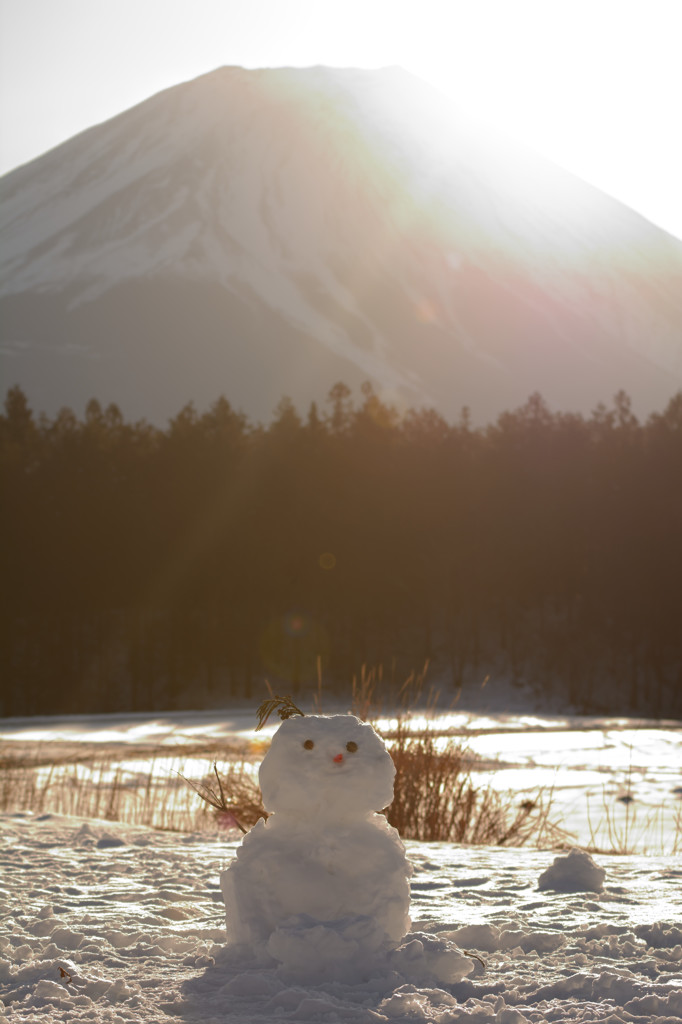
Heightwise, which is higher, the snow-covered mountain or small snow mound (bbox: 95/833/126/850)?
the snow-covered mountain

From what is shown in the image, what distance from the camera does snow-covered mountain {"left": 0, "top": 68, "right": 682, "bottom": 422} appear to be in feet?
446

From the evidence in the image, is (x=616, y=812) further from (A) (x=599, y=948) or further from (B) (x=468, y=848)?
(A) (x=599, y=948)

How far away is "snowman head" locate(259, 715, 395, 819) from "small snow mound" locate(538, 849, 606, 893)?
4.96 feet

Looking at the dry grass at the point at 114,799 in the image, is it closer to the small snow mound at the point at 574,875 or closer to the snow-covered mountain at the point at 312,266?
the small snow mound at the point at 574,875

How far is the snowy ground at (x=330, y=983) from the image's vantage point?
317cm

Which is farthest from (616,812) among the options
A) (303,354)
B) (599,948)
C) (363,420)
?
(303,354)

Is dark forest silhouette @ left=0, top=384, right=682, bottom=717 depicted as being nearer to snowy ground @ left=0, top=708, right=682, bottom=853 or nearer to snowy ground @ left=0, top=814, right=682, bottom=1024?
snowy ground @ left=0, top=708, right=682, bottom=853

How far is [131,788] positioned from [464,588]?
821 inches

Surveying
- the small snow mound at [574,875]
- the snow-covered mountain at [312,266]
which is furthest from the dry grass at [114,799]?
the snow-covered mountain at [312,266]

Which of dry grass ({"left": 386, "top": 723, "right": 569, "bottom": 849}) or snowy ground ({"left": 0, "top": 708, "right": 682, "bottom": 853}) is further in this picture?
snowy ground ({"left": 0, "top": 708, "right": 682, "bottom": 853})

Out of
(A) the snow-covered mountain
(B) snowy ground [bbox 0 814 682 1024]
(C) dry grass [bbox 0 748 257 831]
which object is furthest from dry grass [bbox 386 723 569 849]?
(A) the snow-covered mountain

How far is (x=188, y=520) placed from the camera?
2962 centimetres

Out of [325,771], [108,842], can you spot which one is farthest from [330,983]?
[108,842]

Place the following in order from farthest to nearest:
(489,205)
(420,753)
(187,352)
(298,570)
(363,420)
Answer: (489,205) → (187,352) → (363,420) → (298,570) → (420,753)
